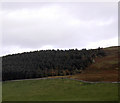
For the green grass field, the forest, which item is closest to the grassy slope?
the forest

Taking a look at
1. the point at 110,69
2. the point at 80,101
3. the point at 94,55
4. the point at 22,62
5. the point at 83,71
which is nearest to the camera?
the point at 80,101

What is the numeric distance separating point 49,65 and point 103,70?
9304mm

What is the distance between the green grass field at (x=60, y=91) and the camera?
55.1 ft

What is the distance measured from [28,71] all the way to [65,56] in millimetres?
7447

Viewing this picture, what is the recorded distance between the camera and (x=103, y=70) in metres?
26.3

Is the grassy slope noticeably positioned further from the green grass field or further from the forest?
the green grass field

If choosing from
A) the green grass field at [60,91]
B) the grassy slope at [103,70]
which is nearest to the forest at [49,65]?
the grassy slope at [103,70]

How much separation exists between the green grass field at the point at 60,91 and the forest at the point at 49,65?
328cm

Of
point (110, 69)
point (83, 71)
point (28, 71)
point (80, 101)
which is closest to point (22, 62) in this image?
point (28, 71)

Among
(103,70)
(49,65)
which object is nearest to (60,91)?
(103,70)

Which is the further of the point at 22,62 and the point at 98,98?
the point at 22,62

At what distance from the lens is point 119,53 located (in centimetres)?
3086

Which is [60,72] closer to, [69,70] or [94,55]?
[69,70]

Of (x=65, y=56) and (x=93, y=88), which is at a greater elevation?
(x=65, y=56)
